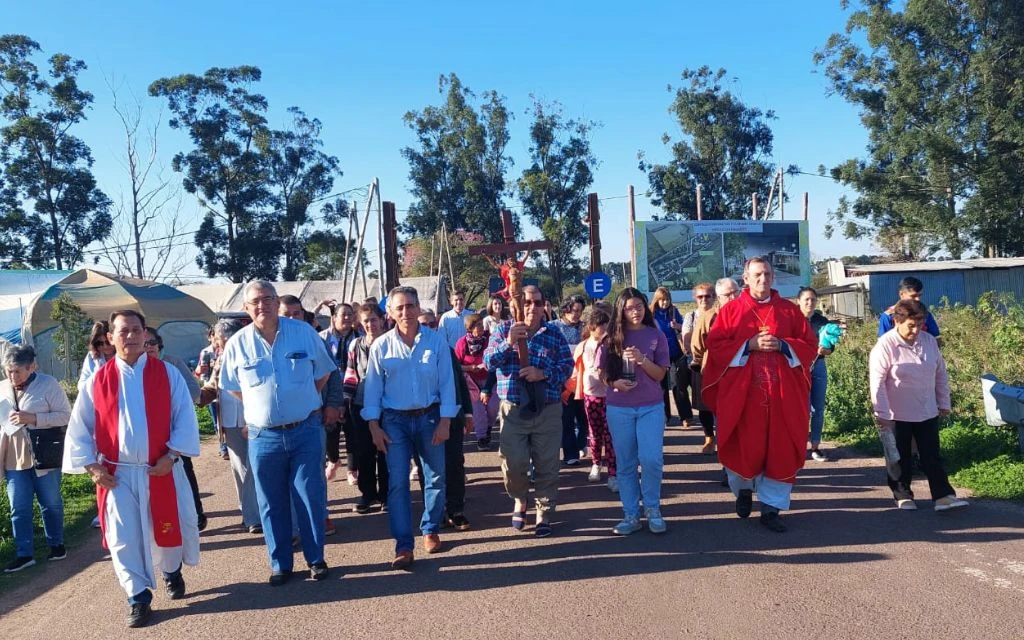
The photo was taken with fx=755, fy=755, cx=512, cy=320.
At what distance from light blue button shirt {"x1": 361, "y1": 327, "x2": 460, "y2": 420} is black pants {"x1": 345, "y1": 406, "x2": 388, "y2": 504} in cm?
136

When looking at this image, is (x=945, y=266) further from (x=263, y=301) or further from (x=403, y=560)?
(x=263, y=301)

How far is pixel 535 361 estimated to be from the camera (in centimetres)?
549

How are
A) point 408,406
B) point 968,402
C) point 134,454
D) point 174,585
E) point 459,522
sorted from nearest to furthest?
point 134,454 < point 174,585 < point 408,406 < point 459,522 < point 968,402

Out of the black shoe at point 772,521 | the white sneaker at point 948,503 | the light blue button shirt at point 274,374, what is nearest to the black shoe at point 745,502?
the black shoe at point 772,521

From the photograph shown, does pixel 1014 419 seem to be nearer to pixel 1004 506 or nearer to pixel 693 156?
pixel 1004 506

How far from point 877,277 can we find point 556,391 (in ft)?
88.9

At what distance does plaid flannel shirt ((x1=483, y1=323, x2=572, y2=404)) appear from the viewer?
5.50m

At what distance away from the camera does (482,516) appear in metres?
6.23

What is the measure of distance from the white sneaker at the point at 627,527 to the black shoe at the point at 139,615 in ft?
10.1

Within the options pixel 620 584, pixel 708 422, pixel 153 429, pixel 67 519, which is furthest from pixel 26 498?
pixel 708 422

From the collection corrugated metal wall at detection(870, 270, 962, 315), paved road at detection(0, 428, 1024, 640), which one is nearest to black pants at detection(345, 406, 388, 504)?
paved road at detection(0, 428, 1024, 640)

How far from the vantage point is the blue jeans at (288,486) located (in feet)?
15.7

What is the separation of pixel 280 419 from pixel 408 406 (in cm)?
Answer: 85

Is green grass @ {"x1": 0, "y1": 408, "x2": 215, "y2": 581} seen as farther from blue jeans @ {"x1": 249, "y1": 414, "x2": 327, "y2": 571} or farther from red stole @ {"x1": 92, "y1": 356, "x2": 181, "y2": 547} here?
blue jeans @ {"x1": 249, "y1": 414, "x2": 327, "y2": 571}
